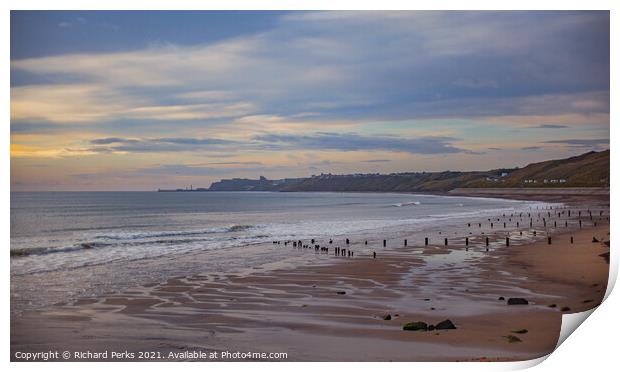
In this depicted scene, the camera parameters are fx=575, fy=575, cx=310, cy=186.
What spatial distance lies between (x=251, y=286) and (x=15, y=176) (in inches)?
181

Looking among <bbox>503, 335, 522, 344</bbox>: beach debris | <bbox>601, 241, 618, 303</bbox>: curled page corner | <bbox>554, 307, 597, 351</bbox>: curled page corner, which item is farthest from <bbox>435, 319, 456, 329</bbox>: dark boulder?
<bbox>601, 241, 618, 303</bbox>: curled page corner

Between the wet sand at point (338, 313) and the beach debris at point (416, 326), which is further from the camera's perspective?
the beach debris at point (416, 326)

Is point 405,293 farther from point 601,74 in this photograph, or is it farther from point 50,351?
point 50,351

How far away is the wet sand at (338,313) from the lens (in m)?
7.00

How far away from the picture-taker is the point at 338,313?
8539 millimetres

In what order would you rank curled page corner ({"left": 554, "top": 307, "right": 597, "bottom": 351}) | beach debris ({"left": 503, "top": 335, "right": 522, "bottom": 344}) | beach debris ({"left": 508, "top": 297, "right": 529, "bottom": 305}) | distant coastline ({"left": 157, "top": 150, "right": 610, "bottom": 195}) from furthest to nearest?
distant coastline ({"left": 157, "top": 150, "right": 610, "bottom": 195})
beach debris ({"left": 508, "top": 297, "right": 529, "bottom": 305})
curled page corner ({"left": 554, "top": 307, "right": 597, "bottom": 351})
beach debris ({"left": 503, "top": 335, "right": 522, "bottom": 344})

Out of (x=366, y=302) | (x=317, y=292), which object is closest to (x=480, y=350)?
(x=366, y=302)

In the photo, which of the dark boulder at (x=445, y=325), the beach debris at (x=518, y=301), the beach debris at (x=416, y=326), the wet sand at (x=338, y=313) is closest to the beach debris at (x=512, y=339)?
the wet sand at (x=338, y=313)

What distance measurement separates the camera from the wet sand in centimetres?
700

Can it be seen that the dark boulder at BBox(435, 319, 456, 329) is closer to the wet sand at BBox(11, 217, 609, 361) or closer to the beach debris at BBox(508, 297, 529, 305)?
the wet sand at BBox(11, 217, 609, 361)

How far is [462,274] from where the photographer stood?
463 inches
